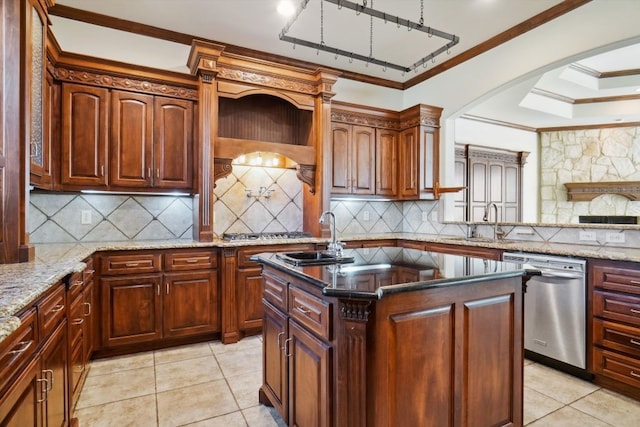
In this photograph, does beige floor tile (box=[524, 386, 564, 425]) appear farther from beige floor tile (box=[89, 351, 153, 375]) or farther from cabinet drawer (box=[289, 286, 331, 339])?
beige floor tile (box=[89, 351, 153, 375])

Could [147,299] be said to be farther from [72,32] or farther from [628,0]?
[628,0]

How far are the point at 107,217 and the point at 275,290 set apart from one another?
2371 mm

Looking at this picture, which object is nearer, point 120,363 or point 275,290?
point 275,290

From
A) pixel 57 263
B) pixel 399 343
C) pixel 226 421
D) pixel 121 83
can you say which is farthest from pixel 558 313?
pixel 121 83

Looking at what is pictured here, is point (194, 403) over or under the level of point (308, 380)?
under

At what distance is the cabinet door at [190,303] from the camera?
304cm

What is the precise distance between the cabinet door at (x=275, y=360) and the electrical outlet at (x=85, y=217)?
231cm

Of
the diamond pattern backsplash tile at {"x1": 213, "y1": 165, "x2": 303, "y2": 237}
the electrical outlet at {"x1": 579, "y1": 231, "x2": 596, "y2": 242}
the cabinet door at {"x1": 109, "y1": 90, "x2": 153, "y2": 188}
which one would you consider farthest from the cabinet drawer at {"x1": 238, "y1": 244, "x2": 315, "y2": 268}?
the electrical outlet at {"x1": 579, "y1": 231, "x2": 596, "y2": 242}

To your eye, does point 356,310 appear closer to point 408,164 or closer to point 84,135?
point 84,135

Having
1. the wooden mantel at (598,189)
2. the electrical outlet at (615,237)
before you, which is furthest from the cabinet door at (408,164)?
the wooden mantel at (598,189)

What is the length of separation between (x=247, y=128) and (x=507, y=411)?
11.4 feet

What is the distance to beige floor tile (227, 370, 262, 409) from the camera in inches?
87.0

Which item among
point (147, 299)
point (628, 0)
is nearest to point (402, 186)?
point (628, 0)

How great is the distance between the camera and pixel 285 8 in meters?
3.13
